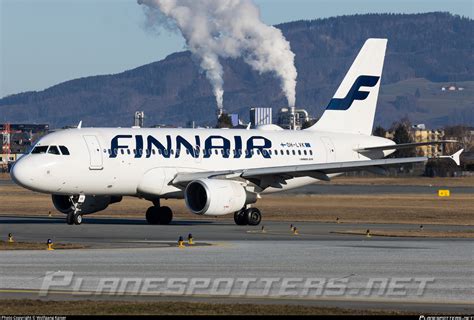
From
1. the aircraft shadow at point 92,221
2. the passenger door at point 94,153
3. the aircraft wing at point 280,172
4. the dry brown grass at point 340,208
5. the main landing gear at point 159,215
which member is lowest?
the dry brown grass at point 340,208

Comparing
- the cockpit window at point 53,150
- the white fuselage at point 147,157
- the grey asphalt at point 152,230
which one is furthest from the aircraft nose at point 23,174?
the grey asphalt at point 152,230

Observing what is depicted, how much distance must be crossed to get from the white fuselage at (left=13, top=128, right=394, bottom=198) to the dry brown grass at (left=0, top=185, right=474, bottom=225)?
145 inches

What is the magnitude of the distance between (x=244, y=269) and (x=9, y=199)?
50760 mm

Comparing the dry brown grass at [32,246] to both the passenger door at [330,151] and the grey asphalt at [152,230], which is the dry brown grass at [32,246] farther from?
the passenger door at [330,151]

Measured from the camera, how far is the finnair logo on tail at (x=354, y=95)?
58.9 meters

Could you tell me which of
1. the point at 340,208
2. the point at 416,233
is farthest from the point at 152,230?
the point at 340,208

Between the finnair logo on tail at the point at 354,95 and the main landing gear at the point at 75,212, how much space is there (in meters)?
16.0

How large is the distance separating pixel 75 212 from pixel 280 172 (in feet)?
29.2

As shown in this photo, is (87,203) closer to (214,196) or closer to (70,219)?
(70,219)

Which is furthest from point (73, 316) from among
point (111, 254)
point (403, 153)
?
point (403, 153)

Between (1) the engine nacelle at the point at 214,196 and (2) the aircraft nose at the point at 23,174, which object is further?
(1) the engine nacelle at the point at 214,196

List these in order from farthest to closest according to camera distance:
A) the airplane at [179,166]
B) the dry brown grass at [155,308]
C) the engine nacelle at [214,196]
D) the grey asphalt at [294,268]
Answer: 1. the airplane at [179,166]
2. the engine nacelle at [214,196]
3. the grey asphalt at [294,268]
4. the dry brown grass at [155,308]

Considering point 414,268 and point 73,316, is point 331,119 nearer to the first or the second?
point 414,268

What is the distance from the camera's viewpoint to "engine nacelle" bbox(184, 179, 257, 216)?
1843 inches
